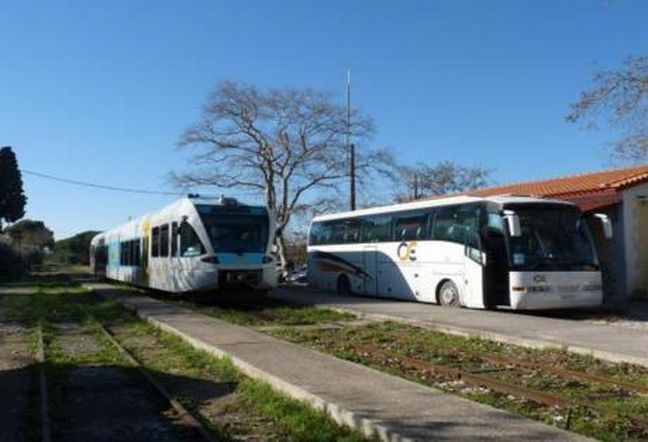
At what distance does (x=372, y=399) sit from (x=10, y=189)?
259 feet

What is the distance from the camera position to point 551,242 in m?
19.5

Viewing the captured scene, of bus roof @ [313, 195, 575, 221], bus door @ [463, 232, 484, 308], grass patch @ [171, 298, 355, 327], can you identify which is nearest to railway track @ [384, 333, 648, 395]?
grass patch @ [171, 298, 355, 327]

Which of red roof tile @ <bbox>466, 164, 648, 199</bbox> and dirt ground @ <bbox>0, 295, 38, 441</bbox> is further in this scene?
red roof tile @ <bbox>466, 164, 648, 199</bbox>

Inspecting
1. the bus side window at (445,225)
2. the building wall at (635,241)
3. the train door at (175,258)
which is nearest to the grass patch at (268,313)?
the train door at (175,258)

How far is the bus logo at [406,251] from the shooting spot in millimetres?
23652

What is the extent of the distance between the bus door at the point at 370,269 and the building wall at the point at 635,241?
287 inches

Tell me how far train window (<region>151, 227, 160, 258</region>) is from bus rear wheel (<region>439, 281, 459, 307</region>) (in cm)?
1004

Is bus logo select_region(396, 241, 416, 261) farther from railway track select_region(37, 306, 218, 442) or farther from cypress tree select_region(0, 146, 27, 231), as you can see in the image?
cypress tree select_region(0, 146, 27, 231)

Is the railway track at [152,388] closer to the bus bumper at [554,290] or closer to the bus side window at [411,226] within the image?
the bus bumper at [554,290]

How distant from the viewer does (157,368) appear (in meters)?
12.9

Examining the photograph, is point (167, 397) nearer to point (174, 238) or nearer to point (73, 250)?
point (174, 238)

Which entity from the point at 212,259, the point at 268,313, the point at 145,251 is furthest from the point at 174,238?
the point at 145,251

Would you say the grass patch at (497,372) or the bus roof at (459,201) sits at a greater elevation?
the bus roof at (459,201)

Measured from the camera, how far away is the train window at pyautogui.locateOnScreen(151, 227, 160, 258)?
27.8 metres
